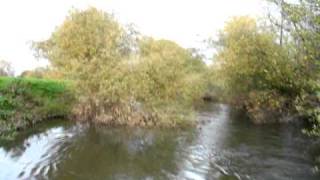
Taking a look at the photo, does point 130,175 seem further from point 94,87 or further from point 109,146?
point 94,87

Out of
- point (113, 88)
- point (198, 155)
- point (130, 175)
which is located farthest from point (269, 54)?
A: point (130, 175)

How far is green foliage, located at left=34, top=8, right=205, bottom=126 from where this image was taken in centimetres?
2742

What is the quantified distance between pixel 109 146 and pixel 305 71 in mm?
9696

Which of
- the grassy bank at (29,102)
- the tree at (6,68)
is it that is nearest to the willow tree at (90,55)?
the grassy bank at (29,102)

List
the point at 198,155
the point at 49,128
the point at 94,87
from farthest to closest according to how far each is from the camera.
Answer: the point at 94,87 → the point at 49,128 → the point at 198,155

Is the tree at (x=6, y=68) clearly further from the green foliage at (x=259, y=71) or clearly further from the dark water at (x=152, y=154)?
the green foliage at (x=259, y=71)

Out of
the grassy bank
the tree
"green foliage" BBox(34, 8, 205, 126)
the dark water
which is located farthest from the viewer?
the tree

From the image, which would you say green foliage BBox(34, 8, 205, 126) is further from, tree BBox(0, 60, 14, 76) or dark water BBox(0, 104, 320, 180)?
tree BBox(0, 60, 14, 76)

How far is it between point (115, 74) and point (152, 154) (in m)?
8.45

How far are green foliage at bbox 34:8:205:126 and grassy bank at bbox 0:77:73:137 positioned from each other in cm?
155

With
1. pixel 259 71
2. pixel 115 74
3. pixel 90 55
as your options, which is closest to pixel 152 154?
pixel 115 74

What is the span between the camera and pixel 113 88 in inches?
1069

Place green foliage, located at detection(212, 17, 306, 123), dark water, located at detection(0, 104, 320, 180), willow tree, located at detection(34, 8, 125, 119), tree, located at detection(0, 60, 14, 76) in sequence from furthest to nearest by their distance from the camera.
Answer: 1. tree, located at detection(0, 60, 14, 76)
2. green foliage, located at detection(212, 17, 306, 123)
3. willow tree, located at detection(34, 8, 125, 119)
4. dark water, located at detection(0, 104, 320, 180)

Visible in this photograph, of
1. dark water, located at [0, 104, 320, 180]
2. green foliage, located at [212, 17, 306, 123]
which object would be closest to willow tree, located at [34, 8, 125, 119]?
dark water, located at [0, 104, 320, 180]
